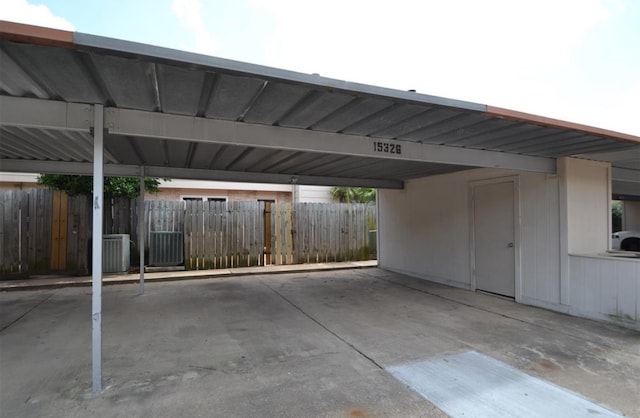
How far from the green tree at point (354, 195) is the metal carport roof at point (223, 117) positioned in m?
8.77

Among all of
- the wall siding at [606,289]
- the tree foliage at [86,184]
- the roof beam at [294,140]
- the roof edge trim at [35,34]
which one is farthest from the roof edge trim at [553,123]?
the tree foliage at [86,184]

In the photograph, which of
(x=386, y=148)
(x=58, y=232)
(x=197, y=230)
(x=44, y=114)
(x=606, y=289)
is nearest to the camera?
(x=44, y=114)

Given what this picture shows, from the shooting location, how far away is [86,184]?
8.45 m

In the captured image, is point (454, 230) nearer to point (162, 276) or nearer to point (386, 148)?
point (386, 148)

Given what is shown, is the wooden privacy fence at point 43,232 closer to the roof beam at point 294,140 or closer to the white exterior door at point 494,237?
the roof beam at point 294,140

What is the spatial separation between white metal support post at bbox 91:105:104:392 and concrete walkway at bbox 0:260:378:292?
18.1ft

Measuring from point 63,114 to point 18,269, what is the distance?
23.4ft

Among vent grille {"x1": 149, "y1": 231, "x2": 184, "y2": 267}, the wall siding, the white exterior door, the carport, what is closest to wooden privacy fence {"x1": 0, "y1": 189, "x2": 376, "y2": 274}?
vent grille {"x1": 149, "y1": 231, "x2": 184, "y2": 267}

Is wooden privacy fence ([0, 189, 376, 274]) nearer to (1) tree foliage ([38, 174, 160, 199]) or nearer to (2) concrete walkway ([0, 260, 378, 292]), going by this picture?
(1) tree foliage ([38, 174, 160, 199])

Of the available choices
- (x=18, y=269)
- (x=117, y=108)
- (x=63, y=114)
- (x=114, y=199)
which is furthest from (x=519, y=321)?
(x=18, y=269)

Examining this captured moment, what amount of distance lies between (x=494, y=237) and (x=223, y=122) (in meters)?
5.42

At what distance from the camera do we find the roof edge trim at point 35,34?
1.94 meters

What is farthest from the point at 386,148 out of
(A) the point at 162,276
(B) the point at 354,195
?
(B) the point at 354,195

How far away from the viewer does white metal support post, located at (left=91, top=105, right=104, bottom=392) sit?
2.92 meters
